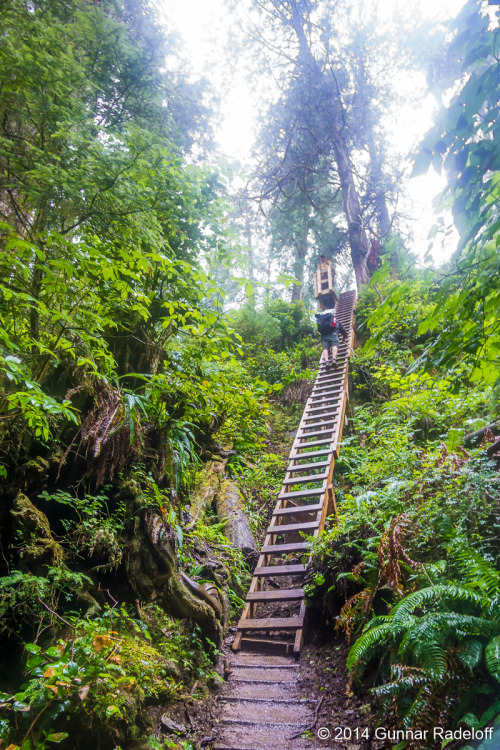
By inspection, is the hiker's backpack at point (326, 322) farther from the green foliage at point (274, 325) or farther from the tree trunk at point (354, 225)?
the tree trunk at point (354, 225)

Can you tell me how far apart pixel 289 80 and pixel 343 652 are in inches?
745

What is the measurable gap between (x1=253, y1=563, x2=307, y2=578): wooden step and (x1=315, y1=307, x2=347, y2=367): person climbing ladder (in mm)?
5668

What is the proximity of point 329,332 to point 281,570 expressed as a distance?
6322 mm

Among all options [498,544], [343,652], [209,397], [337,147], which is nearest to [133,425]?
[209,397]

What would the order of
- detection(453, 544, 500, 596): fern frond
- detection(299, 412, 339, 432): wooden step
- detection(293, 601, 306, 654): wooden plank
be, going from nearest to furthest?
detection(453, 544, 500, 596): fern frond, detection(293, 601, 306, 654): wooden plank, detection(299, 412, 339, 432): wooden step

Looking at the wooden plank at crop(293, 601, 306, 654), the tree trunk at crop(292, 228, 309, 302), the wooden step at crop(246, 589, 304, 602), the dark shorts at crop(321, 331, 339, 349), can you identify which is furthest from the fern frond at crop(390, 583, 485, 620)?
the tree trunk at crop(292, 228, 309, 302)

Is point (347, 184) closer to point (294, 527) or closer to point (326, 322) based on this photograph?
point (326, 322)

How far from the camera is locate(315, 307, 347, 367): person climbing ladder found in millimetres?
9148

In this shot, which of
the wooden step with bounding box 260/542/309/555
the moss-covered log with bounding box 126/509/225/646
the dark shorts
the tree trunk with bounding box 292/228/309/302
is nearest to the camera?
the moss-covered log with bounding box 126/509/225/646

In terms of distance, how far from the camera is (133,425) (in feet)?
10.6

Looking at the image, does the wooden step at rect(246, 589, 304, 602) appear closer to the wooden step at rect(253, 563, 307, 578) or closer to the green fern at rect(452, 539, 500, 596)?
the wooden step at rect(253, 563, 307, 578)

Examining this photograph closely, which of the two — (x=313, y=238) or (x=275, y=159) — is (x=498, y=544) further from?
(x=313, y=238)

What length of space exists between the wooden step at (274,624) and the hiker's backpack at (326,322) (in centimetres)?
675

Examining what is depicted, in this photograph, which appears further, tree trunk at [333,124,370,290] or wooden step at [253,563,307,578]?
tree trunk at [333,124,370,290]
